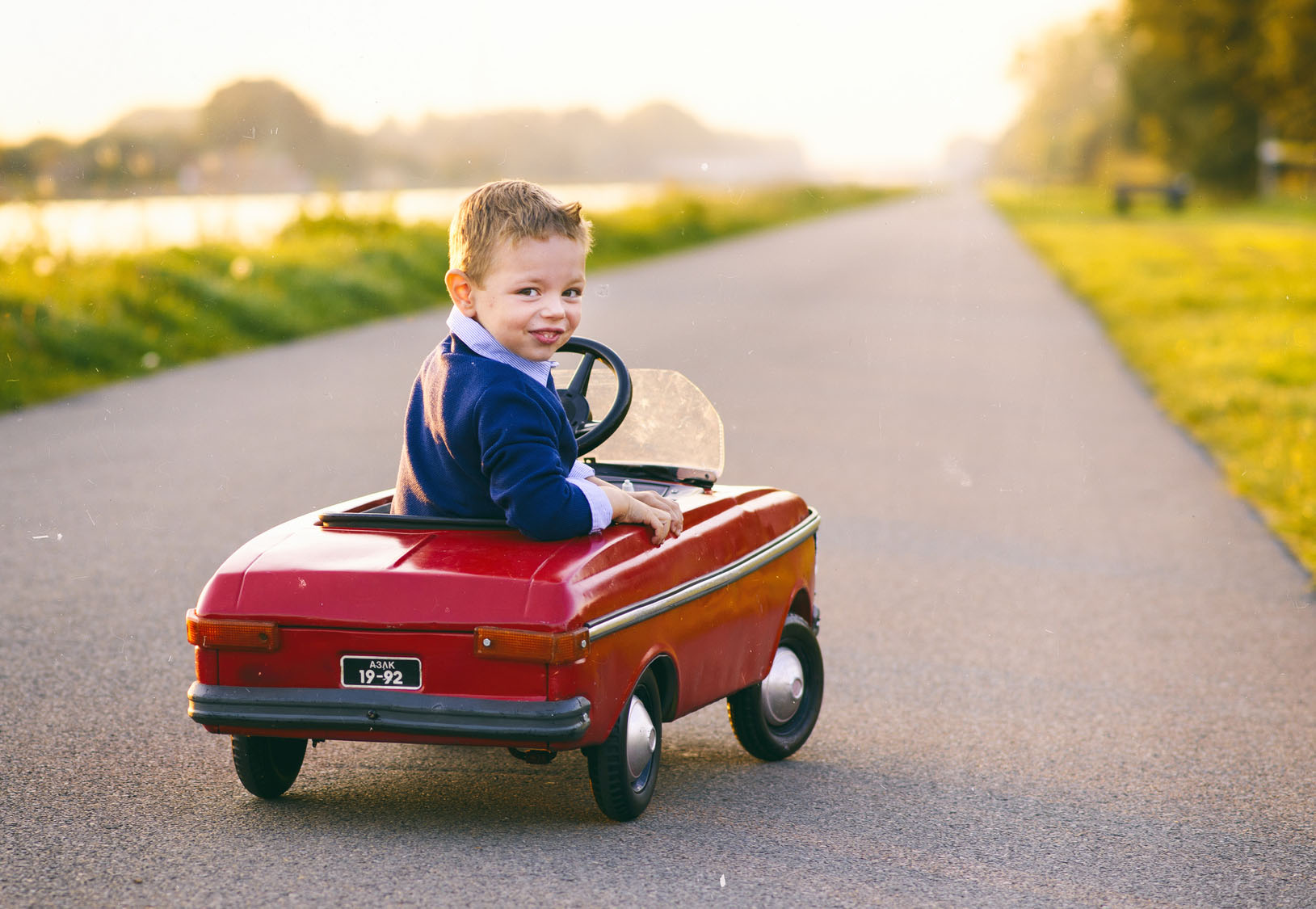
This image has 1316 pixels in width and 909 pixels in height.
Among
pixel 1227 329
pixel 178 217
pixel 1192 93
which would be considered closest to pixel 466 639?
pixel 1227 329

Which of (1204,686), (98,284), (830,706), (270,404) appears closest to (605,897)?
(830,706)

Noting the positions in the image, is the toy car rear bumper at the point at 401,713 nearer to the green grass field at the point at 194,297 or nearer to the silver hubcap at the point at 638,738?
the silver hubcap at the point at 638,738

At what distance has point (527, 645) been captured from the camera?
337 centimetres

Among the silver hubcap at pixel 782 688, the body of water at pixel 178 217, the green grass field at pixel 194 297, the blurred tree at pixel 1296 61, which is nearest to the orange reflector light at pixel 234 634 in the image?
the silver hubcap at pixel 782 688

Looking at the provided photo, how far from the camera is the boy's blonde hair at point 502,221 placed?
144 inches

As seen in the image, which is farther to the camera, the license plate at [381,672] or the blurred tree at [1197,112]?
the blurred tree at [1197,112]

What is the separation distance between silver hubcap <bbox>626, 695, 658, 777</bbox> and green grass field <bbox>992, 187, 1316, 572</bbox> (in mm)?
4430

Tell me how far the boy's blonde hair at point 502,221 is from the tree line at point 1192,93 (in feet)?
108

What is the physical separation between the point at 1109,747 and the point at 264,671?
2.50m

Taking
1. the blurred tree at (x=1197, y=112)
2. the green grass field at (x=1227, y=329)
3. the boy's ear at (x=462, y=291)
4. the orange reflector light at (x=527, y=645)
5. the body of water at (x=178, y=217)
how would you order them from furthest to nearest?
the blurred tree at (x=1197, y=112), the body of water at (x=178, y=217), the green grass field at (x=1227, y=329), the boy's ear at (x=462, y=291), the orange reflector light at (x=527, y=645)

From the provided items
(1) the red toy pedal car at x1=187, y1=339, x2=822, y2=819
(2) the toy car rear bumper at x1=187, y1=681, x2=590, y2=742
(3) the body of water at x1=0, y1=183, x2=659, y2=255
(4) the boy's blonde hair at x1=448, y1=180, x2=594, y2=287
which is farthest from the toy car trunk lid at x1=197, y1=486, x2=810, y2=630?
(3) the body of water at x1=0, y1=183, x2=659, y2=255

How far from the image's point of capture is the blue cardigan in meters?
3.56

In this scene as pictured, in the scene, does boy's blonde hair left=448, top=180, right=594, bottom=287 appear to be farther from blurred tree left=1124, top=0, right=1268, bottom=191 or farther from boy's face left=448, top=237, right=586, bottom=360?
blurred tree left=1124, top=0, right=1268, bottom=191

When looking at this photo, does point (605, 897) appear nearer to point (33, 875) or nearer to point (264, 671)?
point (264, 671)
